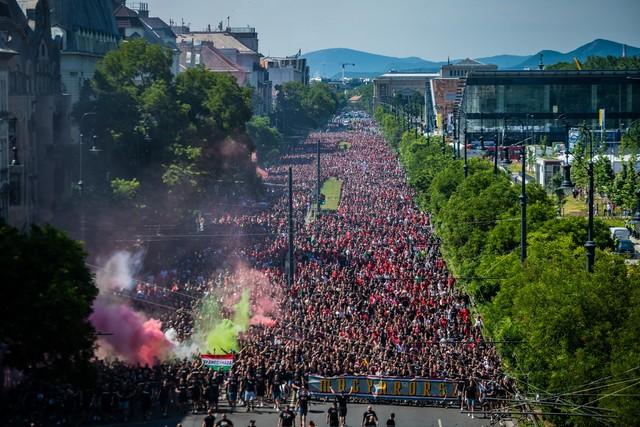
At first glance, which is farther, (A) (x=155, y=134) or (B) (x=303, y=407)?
(A) (x=155, y=134)

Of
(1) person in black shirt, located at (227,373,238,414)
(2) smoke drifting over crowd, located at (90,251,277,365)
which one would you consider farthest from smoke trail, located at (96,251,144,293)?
(1) person in black shirt, located at (227,373,238,414)

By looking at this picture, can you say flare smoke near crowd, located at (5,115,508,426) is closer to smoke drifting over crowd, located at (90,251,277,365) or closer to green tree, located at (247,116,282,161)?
smoke drifting over crowd, located at (90,251,277,365)

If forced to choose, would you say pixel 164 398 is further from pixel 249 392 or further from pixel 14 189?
pixel 14 189

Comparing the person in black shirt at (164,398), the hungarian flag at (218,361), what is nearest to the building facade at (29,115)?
the hungarian flag at (218,361)

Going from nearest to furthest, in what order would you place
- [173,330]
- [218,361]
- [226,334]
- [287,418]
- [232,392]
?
[287,418]
[232,392]
[218,361]
[226,334]
[173,330]

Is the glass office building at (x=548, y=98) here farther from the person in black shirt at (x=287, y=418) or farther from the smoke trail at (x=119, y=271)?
the person in black shirt at (x=287, y=418)


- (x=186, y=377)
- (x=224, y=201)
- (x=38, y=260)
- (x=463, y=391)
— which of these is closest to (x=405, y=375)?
(x=463, y=391)

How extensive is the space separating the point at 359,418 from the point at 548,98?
12462 centimetres

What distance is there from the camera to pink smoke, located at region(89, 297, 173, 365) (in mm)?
40312

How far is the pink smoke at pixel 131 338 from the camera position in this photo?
40.3 m

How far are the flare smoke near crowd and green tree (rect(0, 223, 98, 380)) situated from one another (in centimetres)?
158

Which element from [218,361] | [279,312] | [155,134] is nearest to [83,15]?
[155,134]

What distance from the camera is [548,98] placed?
509 feet

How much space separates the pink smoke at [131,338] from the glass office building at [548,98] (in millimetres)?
113588
